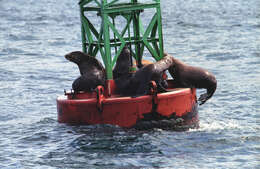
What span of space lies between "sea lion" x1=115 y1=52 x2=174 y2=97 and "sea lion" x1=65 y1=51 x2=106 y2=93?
460mm

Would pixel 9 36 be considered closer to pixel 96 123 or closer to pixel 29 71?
pixel 29 71

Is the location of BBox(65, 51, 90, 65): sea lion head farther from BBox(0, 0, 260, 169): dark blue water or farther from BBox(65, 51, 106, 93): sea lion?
BBox(0, 0, 260, 169): dark blue water

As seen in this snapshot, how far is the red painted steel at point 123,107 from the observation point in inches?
534

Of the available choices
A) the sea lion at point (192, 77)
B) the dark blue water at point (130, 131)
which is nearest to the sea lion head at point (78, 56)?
the dark blue water at point (130, 131)

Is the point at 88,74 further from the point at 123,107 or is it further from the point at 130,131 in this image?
the point at 130,131

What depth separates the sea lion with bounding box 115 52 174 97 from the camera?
14.1 m

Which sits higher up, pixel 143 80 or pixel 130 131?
pixel 143 80

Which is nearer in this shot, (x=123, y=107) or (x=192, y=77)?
(x=123, y=107)

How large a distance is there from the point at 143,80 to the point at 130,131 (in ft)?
3.97

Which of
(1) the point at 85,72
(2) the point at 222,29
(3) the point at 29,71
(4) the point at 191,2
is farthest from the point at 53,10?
(1) the point at 85,72

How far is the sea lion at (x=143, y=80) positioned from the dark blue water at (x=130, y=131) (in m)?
1.00

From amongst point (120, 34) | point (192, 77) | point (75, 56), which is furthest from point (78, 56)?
point (192, 77)

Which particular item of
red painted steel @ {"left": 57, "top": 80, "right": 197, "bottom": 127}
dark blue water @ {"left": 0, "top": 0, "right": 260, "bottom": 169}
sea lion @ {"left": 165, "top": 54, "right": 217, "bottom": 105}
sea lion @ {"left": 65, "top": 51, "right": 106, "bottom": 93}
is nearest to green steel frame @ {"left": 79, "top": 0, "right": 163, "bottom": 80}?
sea lion @ {"left": 65, "top": 51, "right": 106, "bottom": 93}

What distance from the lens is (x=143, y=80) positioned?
1413 cm
